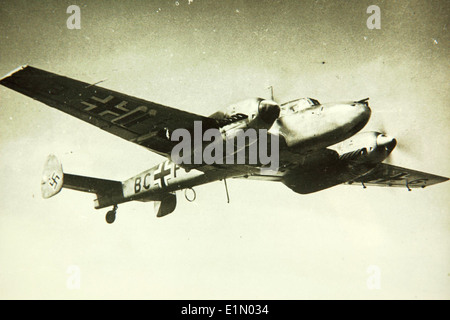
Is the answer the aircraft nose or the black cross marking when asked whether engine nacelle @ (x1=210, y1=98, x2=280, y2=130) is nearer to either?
the aircraft nose

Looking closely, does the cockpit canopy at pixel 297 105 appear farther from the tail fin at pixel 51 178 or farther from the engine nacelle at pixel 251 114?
the tail fin at pixel 51 178

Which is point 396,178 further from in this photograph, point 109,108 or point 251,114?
point 109,108

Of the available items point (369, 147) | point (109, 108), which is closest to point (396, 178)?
point (369, 147)

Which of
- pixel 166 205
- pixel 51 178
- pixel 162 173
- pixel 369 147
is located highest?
pixel 369 147

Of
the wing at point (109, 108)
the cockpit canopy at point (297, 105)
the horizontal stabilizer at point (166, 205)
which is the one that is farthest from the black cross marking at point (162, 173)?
the cockpit canopy at point (297, 105)

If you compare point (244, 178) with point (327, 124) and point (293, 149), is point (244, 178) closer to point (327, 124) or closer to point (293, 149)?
point (293, 149)

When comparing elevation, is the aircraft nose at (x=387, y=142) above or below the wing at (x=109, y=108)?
below
